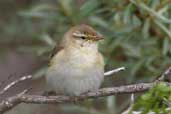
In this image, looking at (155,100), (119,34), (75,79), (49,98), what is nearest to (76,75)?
(75,79)

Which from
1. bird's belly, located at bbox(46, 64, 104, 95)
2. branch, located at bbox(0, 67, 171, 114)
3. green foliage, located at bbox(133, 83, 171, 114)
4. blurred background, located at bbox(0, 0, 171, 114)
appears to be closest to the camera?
green foliage, located at bbox(133, 83, 171, 114)

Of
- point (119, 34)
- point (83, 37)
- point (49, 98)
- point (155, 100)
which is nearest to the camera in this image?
point (155, 100)

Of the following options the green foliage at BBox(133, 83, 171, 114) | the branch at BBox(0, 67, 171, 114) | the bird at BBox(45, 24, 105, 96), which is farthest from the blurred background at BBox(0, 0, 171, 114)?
the green foliage at BBox(133, 83, 171, 114)

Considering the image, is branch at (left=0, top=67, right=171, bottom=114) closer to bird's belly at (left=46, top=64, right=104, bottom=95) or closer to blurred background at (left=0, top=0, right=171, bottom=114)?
bird's belly at (left=46, top=64, right=104, bottom=95)

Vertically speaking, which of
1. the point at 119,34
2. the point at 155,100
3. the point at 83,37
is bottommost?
the point at 155,100

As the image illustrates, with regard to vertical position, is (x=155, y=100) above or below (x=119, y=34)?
below

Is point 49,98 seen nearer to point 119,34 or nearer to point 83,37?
point 83,37

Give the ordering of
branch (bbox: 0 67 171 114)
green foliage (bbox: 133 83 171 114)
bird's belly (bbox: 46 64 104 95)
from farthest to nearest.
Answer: bird's belly (bbox: 46 64 104 95), branch (bbox: 0 67 171 114), green foliage (bbox: 133 83 171 114)
